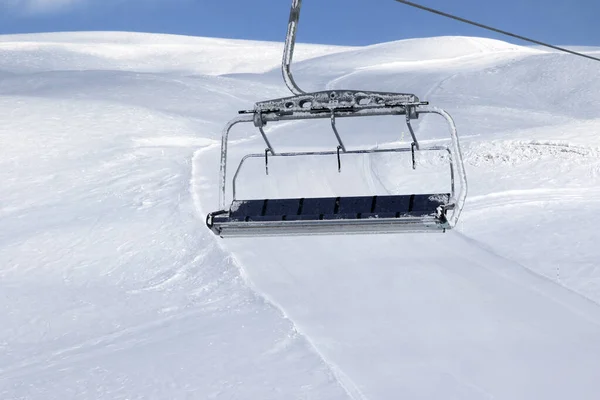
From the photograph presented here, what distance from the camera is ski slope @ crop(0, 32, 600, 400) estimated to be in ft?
17.8

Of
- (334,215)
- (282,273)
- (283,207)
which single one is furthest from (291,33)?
(282,273)

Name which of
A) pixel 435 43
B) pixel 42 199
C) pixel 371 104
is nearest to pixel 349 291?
pixel 371 104

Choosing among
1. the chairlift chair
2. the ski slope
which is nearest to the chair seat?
the chairlift chair

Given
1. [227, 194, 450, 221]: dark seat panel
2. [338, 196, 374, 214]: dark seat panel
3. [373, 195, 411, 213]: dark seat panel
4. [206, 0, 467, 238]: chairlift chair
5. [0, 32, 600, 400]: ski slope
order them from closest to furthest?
[206, 0, 467, 238]: chairlift chair
[227, 194, 450, 221]: dark seat panel
[373, 195, 411, 213]: dark seat panel
[338, 196, 374, 214]: dark seat panel
[0, 32, 600, 400]: ski slope

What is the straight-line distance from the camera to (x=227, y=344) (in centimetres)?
591

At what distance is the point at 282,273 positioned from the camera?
7418mm

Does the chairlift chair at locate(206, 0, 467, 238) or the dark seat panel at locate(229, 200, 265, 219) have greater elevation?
the chairlift chair at locate(206, 0, 467, 238)

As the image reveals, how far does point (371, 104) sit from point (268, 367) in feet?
5.76

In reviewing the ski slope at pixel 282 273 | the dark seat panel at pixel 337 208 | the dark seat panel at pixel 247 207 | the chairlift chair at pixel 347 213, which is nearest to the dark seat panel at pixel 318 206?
the dark seat panel at pixel 337 208

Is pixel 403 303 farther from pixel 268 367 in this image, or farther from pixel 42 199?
pixel 42 199

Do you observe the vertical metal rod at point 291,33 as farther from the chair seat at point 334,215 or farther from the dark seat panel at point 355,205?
the dark seat panel at point 355,205

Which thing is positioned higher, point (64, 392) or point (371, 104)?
point (371, 104)

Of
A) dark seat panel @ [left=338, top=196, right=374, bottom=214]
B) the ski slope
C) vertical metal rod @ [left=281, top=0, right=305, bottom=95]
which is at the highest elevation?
vertical metal rod @ [left=281, top=0, right=305, bottom=95]

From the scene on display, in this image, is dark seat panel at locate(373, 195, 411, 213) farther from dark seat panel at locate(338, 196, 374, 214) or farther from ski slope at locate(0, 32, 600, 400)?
ski slope at locate(0, 32, 600, 400)
